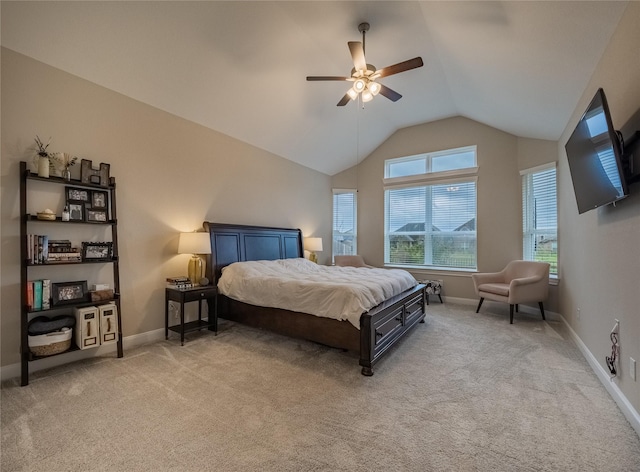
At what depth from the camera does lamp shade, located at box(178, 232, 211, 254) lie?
12.0ft

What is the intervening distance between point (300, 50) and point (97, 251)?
3.25m

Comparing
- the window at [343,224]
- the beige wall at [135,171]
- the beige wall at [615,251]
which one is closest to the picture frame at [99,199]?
Answer: the beige wall at [135,171]

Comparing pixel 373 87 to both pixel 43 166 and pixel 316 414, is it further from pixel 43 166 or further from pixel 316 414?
pixel 43 166

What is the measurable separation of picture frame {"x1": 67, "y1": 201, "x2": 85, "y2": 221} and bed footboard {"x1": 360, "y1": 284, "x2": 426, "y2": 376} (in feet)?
9.77

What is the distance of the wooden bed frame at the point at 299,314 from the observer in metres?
2.78

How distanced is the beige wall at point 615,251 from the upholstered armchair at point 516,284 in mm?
683

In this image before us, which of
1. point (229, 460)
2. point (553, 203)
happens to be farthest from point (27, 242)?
point (553, 203)

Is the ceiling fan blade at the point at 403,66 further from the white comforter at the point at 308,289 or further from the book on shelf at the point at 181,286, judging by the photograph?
the book on shelf at the point at 181,286

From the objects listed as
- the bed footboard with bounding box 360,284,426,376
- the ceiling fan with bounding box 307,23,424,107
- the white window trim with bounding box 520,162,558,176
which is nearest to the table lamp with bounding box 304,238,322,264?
the bed footboard with bounding box 360,284,426,376

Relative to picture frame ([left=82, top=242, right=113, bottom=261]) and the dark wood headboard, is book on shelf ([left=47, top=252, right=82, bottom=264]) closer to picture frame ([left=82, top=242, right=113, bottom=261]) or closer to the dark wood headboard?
picture frame ([left=82, top=242, right=113, bottom=261])

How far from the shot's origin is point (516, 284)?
419cm

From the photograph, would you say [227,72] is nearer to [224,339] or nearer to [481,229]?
[224,339]

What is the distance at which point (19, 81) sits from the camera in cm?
264

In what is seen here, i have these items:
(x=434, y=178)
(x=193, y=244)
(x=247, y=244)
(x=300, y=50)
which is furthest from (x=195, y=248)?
(x=434, y=178)
